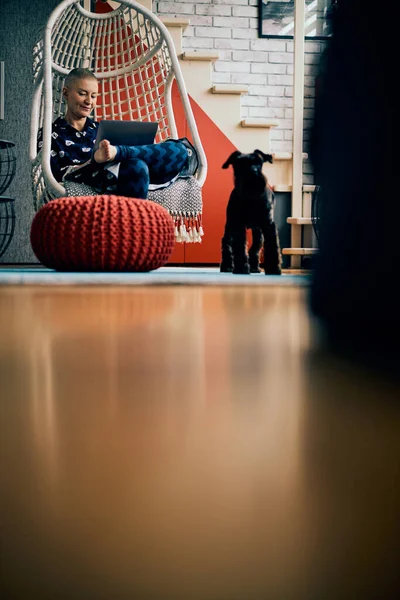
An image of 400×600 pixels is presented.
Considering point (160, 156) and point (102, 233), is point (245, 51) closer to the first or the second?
point (160, 156)

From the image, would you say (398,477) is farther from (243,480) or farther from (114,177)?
(114,177)

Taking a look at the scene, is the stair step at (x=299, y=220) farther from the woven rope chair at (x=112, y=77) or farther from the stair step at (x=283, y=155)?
the woven rope chair at (x=112, y=77)

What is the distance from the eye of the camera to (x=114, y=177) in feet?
7.07

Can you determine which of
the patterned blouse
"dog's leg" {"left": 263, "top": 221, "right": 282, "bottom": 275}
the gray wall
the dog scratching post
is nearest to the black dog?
"dog's leg" {"left": 263, "top": 221, "right": 282, "bottom": 275}

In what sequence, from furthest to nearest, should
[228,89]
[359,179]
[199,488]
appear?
1. [228,89]
2. [359,179]
3. [199,488]

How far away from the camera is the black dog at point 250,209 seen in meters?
1.84

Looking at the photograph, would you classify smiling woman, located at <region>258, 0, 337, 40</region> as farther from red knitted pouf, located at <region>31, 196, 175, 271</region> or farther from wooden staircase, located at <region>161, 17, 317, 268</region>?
red knitted pouf, located at <region>31, 196, 175, 271</region>

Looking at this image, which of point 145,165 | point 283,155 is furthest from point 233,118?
point 145,165

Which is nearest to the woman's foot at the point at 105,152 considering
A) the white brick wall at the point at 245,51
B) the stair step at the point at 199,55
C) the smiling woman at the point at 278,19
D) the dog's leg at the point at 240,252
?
the dog's leg at the point at 240,252

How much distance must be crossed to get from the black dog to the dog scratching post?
4.48 feet

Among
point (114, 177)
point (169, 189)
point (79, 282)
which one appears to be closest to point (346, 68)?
point (79, 282)

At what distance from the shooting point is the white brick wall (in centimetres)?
415

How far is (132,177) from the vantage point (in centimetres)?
213

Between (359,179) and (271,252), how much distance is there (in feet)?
4.92
